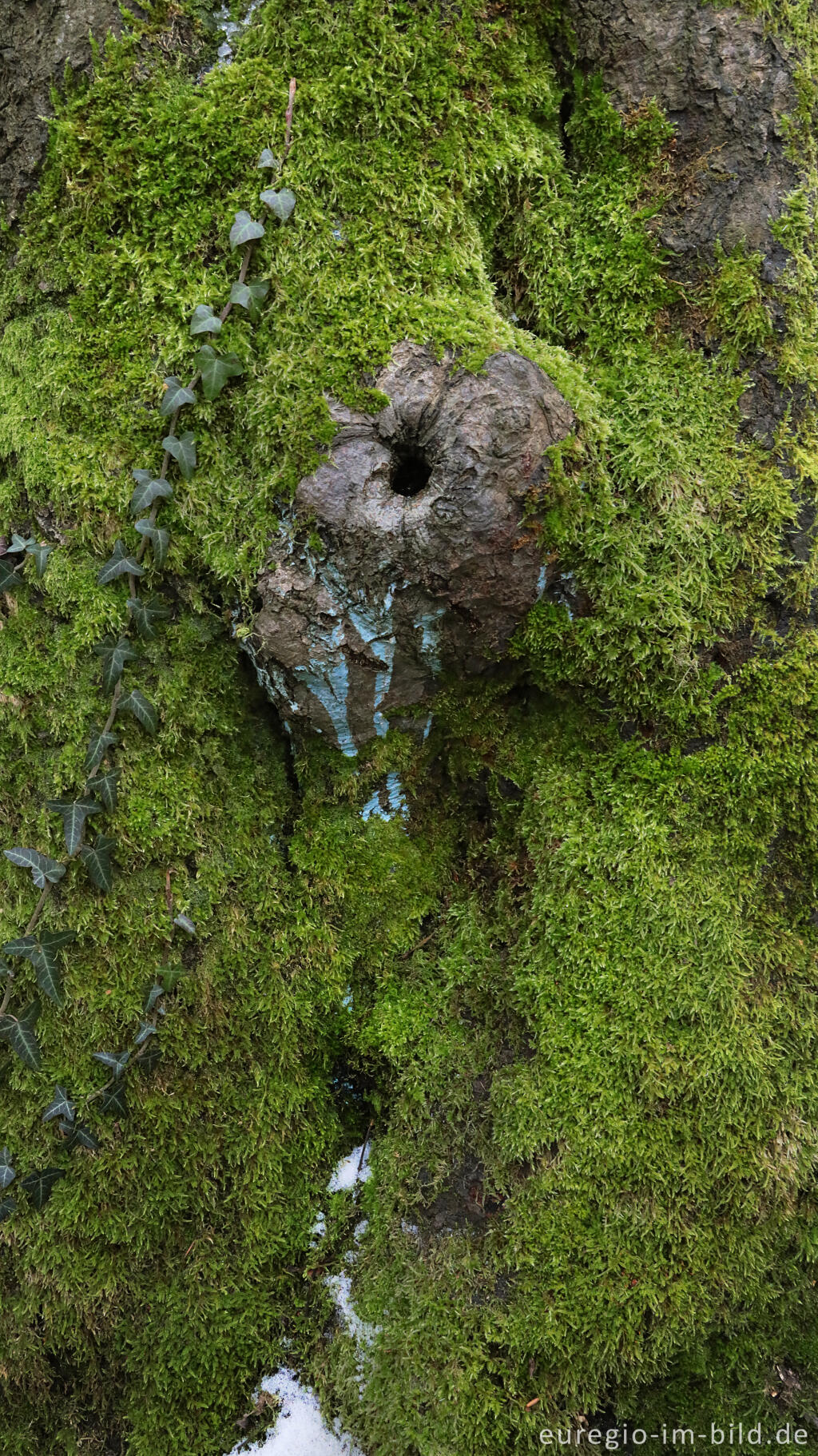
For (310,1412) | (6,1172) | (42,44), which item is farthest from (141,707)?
(310,1412)

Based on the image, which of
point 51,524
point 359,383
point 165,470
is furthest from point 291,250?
point 51,524

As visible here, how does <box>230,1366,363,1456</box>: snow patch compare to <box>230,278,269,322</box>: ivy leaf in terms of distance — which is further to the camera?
<box>230,1366,363,1456</box>: snow patch

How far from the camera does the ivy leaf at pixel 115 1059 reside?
2.41 metres

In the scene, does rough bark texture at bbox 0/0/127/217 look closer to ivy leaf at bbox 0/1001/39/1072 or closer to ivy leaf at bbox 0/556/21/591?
ivy leaf at bbox 0/556/21/591

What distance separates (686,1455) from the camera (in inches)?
98.5

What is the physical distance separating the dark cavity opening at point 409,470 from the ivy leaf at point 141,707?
99 centimetres

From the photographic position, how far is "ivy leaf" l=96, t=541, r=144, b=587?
2.43 metres

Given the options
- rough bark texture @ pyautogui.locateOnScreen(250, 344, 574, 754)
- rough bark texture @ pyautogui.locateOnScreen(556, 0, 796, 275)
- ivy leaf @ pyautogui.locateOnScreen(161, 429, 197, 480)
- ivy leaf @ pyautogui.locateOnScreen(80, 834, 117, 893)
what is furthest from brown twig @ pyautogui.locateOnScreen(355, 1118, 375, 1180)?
rough bark texture @ pyautogui.locateOnScreen(556, 0, 796, 275)

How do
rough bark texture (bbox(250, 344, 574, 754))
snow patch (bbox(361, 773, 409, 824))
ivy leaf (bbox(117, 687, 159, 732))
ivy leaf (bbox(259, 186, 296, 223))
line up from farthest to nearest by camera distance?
snow patch (bbox(361, 773, 409, 824))
ivy leaf (bbox(117, 687, 159, 732))
ivy leaf (bbox(259, 186, 296, 223))
rough bark texture (bbox(250, 344, 574, 754))

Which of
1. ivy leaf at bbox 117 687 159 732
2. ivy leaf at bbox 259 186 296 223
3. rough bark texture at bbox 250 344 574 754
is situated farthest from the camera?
ivy leaf at bbox 117 687 159 732

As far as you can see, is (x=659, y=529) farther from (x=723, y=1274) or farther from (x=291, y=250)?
(x=723, y=1274)

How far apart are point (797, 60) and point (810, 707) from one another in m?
2.02

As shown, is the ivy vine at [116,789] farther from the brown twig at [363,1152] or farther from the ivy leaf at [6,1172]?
the brown twig at [363,1152]

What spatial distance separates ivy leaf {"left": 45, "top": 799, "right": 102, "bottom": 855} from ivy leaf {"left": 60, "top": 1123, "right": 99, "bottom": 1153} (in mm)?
812
